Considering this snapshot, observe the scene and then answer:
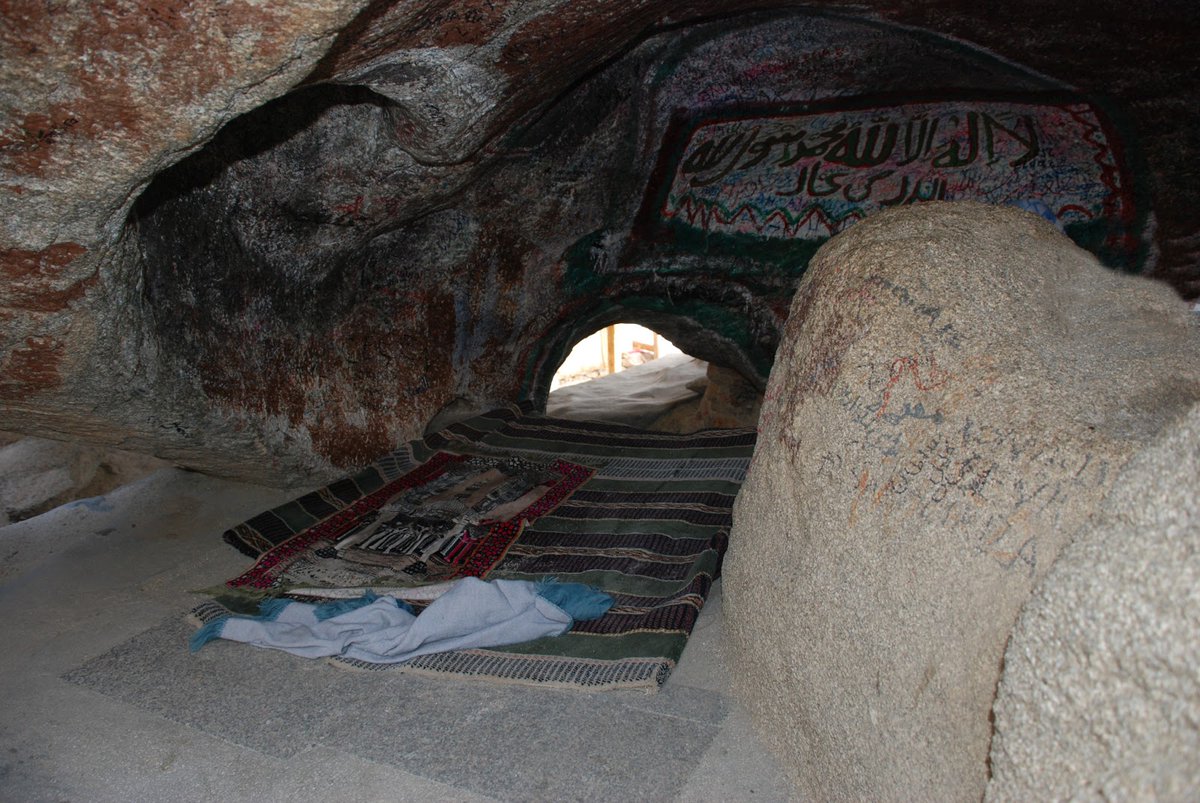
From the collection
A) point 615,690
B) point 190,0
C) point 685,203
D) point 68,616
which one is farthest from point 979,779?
point 685,203

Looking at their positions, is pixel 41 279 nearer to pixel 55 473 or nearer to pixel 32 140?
pixel 32 140

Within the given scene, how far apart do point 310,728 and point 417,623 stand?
1.26ft

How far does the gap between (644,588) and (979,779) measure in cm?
146

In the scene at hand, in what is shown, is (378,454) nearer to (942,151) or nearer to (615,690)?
(615,690)

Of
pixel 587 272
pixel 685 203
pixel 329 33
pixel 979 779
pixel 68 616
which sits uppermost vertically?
pixel 329 33

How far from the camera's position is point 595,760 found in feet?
6.23

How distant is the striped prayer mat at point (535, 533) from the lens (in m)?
2.30

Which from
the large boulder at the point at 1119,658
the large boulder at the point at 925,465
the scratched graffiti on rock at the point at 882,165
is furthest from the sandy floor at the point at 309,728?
the scratched graffiti on rock at the point at 882,165

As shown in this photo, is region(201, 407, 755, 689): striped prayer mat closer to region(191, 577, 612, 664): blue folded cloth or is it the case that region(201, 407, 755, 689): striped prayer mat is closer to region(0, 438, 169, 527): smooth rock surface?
region(191, 577, 612, 664): blue folded cloth

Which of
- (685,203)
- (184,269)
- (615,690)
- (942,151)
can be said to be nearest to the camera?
(615,690)

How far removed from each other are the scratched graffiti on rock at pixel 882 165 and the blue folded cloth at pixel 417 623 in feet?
6.83

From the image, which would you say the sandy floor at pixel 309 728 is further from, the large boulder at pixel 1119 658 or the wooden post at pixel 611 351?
the wooden post at pixel 611 351

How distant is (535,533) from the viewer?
308 centimetres

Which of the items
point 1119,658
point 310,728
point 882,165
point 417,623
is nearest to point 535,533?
point 417,623
